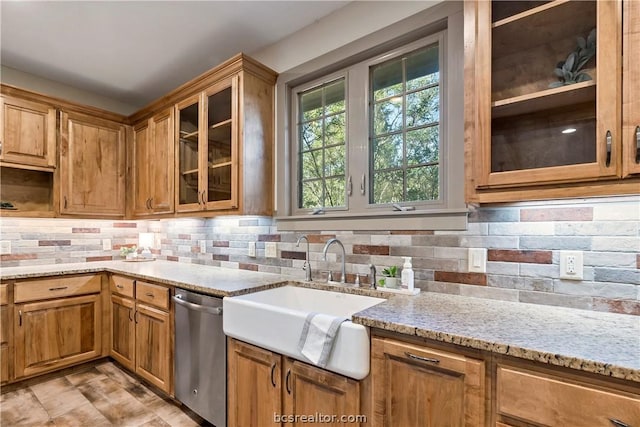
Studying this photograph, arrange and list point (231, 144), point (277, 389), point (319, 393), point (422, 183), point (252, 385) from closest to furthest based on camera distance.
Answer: point (319, 393), point (277, 389), point (252, 385), point (422, 183), point (231, 144)

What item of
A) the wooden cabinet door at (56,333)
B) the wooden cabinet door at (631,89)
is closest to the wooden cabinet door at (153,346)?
the wooden cabinet door at (56,333)

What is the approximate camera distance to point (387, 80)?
198cm

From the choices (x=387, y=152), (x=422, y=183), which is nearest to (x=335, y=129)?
(x=387, y=152)

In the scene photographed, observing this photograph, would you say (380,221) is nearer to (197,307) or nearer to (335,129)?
(335,129)

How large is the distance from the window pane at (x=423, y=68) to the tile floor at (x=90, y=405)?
2.45m

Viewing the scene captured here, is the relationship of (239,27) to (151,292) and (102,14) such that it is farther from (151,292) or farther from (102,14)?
(151,292)

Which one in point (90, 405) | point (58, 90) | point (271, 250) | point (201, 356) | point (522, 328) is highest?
point (58, 90)

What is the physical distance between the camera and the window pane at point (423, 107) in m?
1.78

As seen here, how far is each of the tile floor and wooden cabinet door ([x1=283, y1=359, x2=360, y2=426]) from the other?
3.14 feet

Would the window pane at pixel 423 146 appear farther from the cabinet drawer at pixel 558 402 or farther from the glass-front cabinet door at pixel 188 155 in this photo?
the glass-front cabinet door at pixel 188 155

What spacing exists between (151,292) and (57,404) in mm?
962

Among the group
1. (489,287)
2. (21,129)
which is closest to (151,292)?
(21,129)

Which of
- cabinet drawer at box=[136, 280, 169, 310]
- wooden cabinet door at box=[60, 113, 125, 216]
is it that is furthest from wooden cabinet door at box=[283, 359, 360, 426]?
wooden cabinet door at box=[60, 113, 125, 216]

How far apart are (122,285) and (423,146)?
253 centimetres
